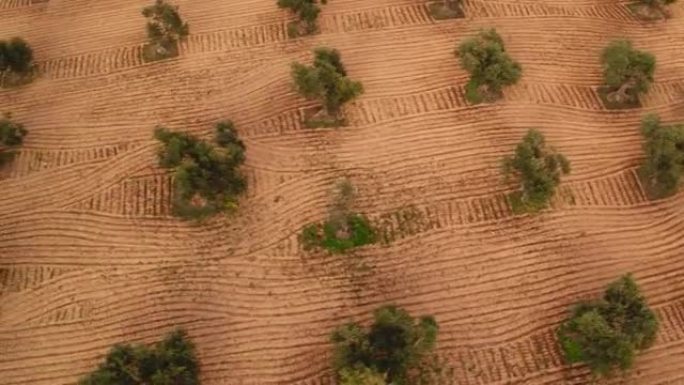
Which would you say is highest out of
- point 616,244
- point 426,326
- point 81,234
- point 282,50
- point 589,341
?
point 282,50

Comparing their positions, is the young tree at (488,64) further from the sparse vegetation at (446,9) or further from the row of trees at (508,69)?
the sparse vegetation at (446,9)

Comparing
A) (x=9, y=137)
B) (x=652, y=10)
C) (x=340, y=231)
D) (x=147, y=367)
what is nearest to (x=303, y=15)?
(x=340, y=231)

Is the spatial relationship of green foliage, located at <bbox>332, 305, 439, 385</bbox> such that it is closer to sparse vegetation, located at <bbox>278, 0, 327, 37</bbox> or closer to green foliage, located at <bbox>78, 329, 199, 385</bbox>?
green foliage, located at <bbox>78, 329, 199, 385</bbox>

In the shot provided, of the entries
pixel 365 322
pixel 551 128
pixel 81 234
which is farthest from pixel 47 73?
pixel 551 128

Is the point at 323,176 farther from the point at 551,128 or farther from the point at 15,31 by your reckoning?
the point at 15,31

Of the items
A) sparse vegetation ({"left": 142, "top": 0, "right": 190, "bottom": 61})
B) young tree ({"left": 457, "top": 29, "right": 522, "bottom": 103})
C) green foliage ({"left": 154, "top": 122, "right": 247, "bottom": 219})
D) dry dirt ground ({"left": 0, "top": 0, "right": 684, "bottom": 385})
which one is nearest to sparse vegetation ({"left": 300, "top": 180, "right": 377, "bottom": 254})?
dry dirt ground ({"left": 0, "top": 0, "right": 684, "bottom": 385})

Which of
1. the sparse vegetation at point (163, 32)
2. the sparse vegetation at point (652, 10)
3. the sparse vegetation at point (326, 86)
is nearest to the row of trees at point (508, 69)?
the sparse vegetation at point (326, 86)

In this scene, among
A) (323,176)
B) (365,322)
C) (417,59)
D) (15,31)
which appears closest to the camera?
(365,322)
